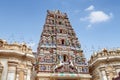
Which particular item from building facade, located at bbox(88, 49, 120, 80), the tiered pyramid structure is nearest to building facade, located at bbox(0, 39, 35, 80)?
the tiered pyramid structure

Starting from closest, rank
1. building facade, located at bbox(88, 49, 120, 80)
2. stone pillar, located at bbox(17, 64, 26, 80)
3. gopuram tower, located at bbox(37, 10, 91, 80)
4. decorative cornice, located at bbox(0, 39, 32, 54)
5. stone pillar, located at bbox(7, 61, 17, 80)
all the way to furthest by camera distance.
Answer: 1. stone pillar, located at bbox(7, 61, 17, 80)
2. stone pillar, located at bbox(17, 64, 26, 80)
3. decorative cornice, located at bbox(0, 39, 32, 54)
4. building facade, located at bbox(88, 49, 120, 80)
5. gopuram tower, located at bbox(37, 10, 91, 80)

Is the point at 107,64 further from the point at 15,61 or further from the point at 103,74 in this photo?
the point at 15,61

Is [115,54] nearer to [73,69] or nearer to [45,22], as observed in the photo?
[73,69]

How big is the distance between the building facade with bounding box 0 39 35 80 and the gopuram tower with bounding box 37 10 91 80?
2.56 metres

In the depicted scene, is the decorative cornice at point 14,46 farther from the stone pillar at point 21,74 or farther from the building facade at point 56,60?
the stone pillar at point 21,74

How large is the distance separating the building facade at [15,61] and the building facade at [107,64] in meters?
10.1

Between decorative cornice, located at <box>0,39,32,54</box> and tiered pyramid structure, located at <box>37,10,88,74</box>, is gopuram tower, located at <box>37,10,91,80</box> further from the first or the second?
decorative cornice, located at <box>0,39,32,54</box>

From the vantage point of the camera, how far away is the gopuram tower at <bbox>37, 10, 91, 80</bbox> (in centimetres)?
2809

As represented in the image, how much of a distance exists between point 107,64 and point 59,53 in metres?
7.58

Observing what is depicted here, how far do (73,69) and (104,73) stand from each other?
463 cm

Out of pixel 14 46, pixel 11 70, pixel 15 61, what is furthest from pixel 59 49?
pixel 11 70

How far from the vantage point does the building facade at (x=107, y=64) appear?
27.7 m

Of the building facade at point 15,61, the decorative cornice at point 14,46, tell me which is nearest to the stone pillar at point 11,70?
the building facade at point 15,61

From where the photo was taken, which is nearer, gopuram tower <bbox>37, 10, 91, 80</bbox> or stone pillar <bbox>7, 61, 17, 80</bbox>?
stone pillar <bbox>7, 61, 17, 80</bbox>
